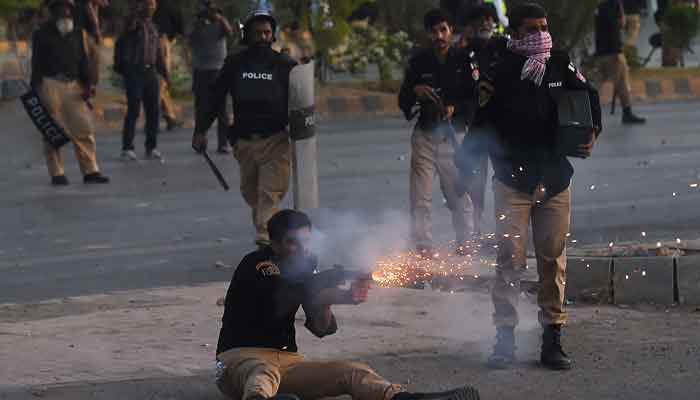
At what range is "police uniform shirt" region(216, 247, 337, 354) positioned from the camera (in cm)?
597

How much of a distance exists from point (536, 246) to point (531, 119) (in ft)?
1.80

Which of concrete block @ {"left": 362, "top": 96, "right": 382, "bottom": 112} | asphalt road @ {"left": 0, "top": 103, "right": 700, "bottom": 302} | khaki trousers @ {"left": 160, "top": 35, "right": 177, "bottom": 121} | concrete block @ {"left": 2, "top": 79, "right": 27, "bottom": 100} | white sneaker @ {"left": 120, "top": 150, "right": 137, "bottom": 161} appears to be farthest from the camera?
concrete block @ {"left": 2, "top": 79, "right": 27, "bottom": 100}

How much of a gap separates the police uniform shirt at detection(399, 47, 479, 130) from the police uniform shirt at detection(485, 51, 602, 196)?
262 centimetres

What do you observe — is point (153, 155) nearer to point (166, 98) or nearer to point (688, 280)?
point (166, 98)

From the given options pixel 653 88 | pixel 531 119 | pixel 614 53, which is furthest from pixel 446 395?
pixel 653 88

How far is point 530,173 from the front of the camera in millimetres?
6668

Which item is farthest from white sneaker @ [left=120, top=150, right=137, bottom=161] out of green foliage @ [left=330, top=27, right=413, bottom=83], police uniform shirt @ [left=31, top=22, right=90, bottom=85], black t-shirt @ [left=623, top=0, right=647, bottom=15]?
black t-shirt @ [left=623, top=0, right=647, bottom=15]

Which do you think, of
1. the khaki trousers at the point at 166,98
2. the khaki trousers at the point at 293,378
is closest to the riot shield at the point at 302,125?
the khaki trousers at the point at 293,378

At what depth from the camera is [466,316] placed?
7668 mm

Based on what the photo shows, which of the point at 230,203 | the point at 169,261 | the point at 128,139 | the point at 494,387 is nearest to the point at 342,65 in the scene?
the point at 128,139

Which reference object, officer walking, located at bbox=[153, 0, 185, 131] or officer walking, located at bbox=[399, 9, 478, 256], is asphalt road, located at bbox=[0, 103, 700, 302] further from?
officer walking, located at bbox=[153, 0, 185, 131]

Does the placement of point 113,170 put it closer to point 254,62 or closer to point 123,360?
point 254,62

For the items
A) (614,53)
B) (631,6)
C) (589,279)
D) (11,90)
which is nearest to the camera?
(589,279)

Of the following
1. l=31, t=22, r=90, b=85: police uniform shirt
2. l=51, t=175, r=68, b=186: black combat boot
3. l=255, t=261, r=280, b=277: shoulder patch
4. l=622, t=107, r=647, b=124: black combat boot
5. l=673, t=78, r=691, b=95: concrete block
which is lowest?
l=673, t=78, r=691, b=95: concrete block
